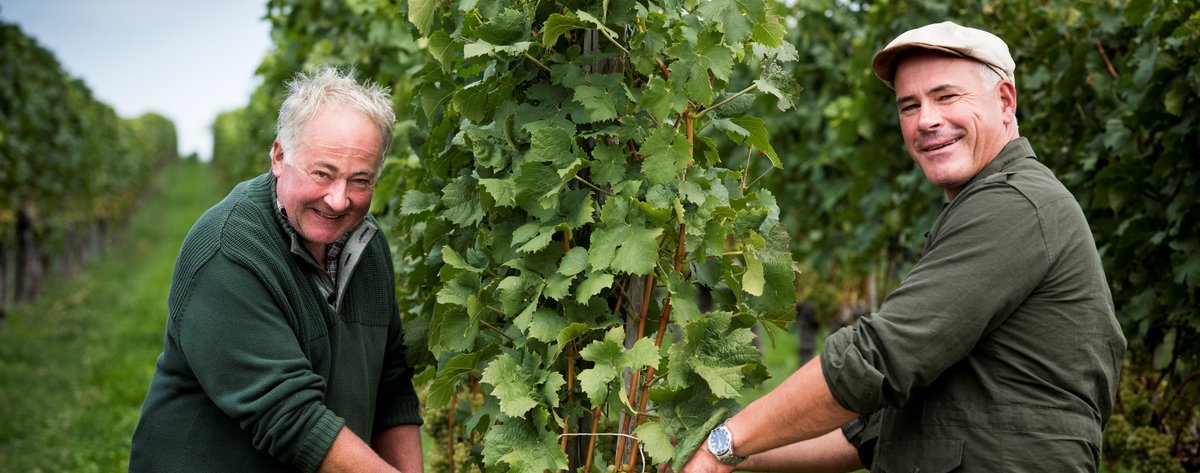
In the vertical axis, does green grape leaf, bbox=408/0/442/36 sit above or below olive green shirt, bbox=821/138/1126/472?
above

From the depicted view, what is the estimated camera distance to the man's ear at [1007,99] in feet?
7.26

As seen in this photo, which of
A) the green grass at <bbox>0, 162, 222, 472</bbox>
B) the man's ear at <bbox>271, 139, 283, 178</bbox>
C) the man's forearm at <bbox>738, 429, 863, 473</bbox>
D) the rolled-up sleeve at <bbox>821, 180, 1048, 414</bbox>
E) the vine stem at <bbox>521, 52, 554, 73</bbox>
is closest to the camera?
the rolled-up sleeve at <bbox>821, 180, 1048, 414</bbox>

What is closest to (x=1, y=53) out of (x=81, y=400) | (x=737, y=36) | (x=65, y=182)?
(x=65, y=182)

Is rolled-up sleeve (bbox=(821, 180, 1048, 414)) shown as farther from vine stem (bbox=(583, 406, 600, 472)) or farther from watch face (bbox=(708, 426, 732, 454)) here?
vine stem (bbox=(583, 406, 600, 472))

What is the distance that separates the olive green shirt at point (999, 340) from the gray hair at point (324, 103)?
1188 millimetres

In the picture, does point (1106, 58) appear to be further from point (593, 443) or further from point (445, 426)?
point (593, 443)

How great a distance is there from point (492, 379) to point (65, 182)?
1629cm

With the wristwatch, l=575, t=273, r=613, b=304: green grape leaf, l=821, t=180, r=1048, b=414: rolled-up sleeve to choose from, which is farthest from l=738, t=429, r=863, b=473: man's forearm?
l=575, t=273, r=613, b=304: green grape leaf

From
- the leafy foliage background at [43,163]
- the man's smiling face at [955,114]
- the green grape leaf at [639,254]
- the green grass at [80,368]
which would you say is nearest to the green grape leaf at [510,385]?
the green grape leaf at [639,254]

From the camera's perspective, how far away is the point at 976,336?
199 cm

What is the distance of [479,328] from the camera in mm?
2549

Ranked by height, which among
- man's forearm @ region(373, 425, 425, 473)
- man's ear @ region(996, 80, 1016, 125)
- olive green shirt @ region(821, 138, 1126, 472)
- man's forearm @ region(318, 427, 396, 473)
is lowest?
man's forearm @ region(373, 425, 425, 473)

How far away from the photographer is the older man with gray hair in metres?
2.27

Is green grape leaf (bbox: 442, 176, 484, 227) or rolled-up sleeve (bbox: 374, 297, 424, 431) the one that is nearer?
green grape leaf (bbox: 442, 176, 484, 227)
